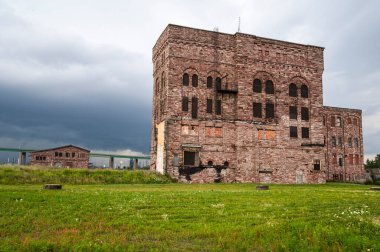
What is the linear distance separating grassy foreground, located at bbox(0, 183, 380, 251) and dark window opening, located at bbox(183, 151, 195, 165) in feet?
75.3

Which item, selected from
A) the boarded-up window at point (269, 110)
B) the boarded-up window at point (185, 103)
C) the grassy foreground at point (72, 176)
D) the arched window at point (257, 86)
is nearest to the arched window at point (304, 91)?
the boarded-up window at point (269, 110)

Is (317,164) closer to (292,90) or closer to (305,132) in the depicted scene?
(305,132)

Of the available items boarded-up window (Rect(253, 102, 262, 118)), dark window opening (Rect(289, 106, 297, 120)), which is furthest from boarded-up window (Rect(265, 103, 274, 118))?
dark window opening (Rect(289, 106, 297, 120))

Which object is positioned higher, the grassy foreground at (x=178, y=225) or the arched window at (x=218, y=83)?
the arched window at (x=218, y=83)

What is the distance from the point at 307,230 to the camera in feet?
31.6

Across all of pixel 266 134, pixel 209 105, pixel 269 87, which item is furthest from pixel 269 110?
pixel 209 105

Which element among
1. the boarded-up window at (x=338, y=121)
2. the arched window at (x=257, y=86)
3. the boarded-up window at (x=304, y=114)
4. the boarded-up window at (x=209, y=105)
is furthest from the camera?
the boarded-up window at (x=338, y=121)

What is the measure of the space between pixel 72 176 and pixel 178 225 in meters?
24.7

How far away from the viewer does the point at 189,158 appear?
3847 cm

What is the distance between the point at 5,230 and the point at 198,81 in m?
31.7

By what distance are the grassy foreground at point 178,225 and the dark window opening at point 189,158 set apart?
75.3 feet

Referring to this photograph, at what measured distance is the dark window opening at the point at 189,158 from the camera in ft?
126

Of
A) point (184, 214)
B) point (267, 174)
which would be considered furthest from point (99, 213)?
point (267, 174)

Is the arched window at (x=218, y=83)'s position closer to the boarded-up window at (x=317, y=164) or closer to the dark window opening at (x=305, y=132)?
the dark window opening at (x=305, y=132)
